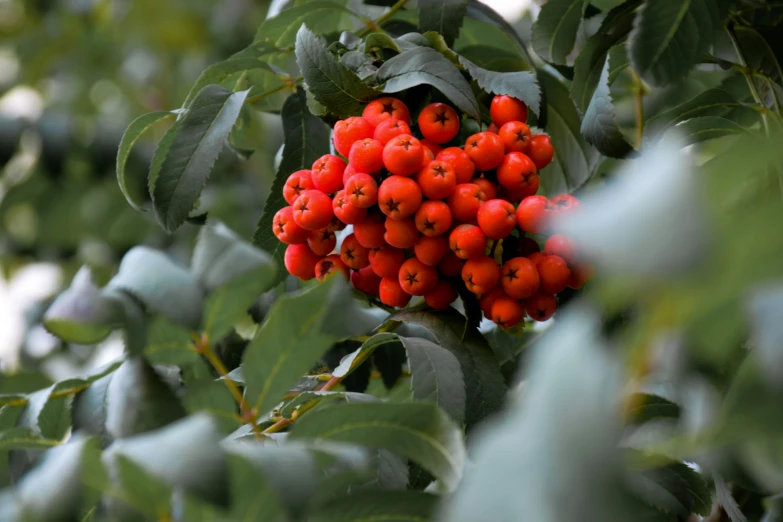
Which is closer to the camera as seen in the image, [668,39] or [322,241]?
[668,39]

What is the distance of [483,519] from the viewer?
27cm

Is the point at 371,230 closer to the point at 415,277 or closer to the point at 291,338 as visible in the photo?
the point at 415,277

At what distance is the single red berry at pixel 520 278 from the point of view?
0.59 metres

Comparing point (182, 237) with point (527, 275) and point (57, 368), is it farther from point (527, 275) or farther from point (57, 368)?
point (527, 275)

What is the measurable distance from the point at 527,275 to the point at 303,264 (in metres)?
0.20

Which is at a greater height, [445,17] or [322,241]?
[445,17]

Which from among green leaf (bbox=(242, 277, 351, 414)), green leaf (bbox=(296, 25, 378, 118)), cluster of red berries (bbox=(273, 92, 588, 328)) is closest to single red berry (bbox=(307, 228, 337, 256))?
cluster of red berries (bbox=(273, 92, 588, 328))

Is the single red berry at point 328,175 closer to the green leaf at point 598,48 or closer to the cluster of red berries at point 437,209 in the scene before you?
the cluster of red berries at point 437,209

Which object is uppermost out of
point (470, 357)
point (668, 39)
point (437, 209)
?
point (668, 39)

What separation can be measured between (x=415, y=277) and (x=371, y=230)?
5 cm

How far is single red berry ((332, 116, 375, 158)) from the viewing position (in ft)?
2.06

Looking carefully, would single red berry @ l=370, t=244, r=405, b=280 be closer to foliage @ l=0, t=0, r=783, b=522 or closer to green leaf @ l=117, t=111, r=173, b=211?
foliage @ l=0, t=0, r=783, b=522

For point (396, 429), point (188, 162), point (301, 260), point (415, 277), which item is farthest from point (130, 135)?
point (396, 429)

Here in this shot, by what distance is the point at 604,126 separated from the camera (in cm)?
61
